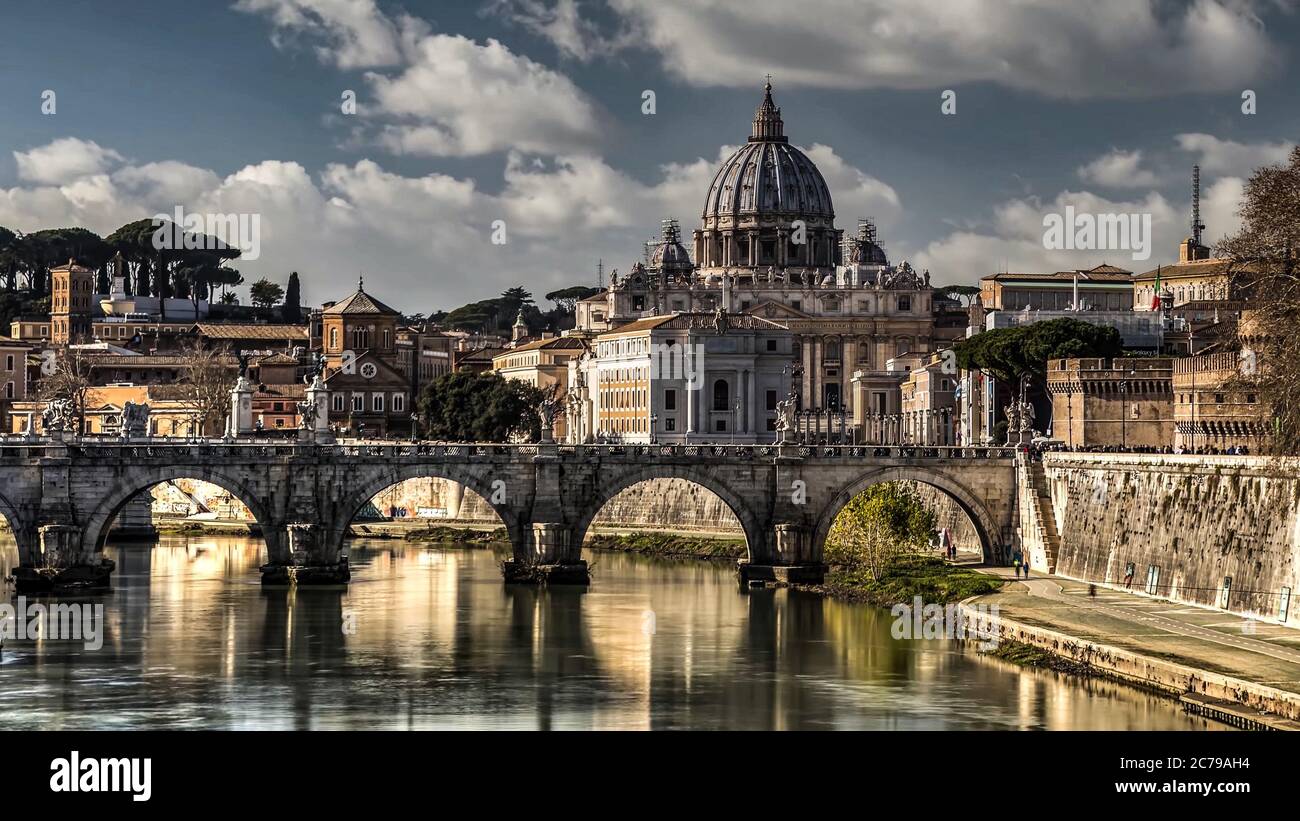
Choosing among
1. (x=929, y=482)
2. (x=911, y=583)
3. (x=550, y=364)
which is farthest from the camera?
(x=550, y=364)

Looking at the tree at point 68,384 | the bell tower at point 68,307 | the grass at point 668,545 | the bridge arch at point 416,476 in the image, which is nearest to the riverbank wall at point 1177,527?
the grass at point 668,545

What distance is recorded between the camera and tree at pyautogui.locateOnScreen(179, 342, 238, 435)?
13512 cm

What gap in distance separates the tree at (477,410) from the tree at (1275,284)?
253 ft

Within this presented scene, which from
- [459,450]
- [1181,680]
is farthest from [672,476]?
[1181,680]

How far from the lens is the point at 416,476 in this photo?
3120 inches

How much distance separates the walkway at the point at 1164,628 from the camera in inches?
1953

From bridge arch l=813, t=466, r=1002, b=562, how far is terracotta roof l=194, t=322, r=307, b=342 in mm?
105734

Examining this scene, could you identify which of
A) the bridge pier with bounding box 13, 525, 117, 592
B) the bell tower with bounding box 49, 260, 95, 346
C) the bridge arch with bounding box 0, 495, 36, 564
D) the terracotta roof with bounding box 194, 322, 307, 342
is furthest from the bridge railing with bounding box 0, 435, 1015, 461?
the bell tower with bounding box 49, 260, 95, 346

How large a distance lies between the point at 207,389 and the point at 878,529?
73062 mm

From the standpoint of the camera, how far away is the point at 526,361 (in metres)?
176

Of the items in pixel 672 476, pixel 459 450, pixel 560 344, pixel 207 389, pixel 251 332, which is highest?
pixel 251 332

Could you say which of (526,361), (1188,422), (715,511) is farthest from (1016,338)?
(526,361)

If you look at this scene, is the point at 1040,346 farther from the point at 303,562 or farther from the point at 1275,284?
the point at 1275,284

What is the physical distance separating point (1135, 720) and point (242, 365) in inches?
4275
